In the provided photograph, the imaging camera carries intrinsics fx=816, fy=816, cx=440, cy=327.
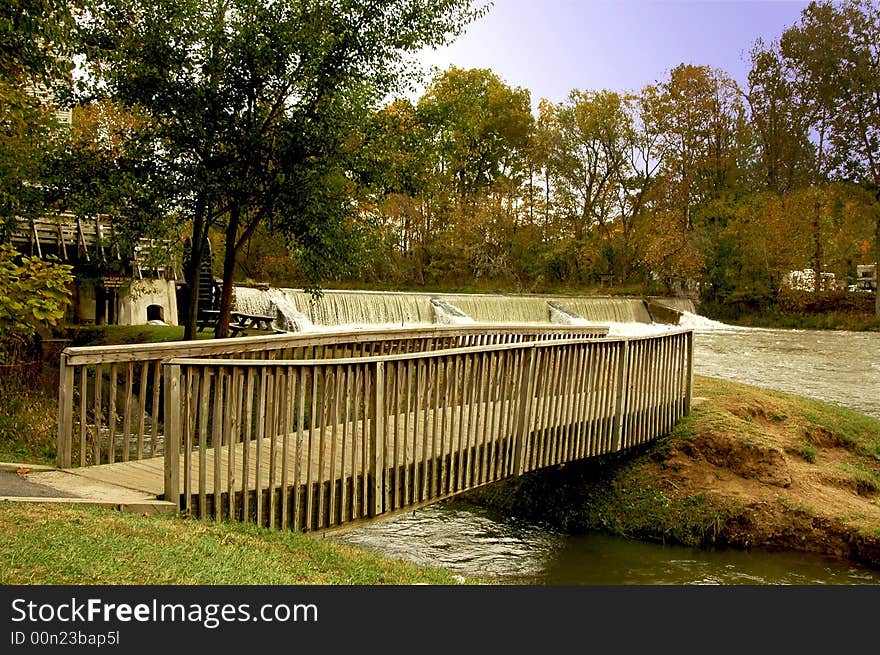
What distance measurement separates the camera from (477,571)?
8.09m

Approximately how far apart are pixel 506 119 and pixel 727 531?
147ft

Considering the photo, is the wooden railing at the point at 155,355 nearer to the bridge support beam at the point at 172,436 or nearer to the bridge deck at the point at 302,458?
the bridge deck at the point at 302,458

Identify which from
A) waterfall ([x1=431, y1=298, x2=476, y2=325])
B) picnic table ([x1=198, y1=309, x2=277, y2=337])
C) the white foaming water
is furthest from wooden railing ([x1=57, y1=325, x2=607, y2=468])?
the white foaming water

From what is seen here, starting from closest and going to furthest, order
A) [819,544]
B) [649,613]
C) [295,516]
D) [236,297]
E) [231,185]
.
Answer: [649,613], [295,516], [819,544], [231,185], [236,297]

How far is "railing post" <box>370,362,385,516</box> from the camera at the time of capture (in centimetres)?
678

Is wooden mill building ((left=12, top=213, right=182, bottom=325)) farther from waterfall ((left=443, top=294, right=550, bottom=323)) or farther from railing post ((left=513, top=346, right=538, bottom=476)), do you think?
railing post ((left=513, top=346, right=538, bottom=476))

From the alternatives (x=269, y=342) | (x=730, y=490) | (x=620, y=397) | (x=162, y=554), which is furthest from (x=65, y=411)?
(x=730, y=490)

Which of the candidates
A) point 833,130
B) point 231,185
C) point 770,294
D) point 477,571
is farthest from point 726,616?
point 833,130

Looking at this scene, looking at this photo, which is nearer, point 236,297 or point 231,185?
point 231,185

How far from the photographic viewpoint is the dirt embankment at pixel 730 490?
9133mm

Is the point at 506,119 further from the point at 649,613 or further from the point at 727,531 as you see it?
the point at 649,613

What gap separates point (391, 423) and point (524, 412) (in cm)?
139

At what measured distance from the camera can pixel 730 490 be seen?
386 inches

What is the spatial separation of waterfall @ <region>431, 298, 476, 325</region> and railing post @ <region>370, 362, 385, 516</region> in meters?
22.4
